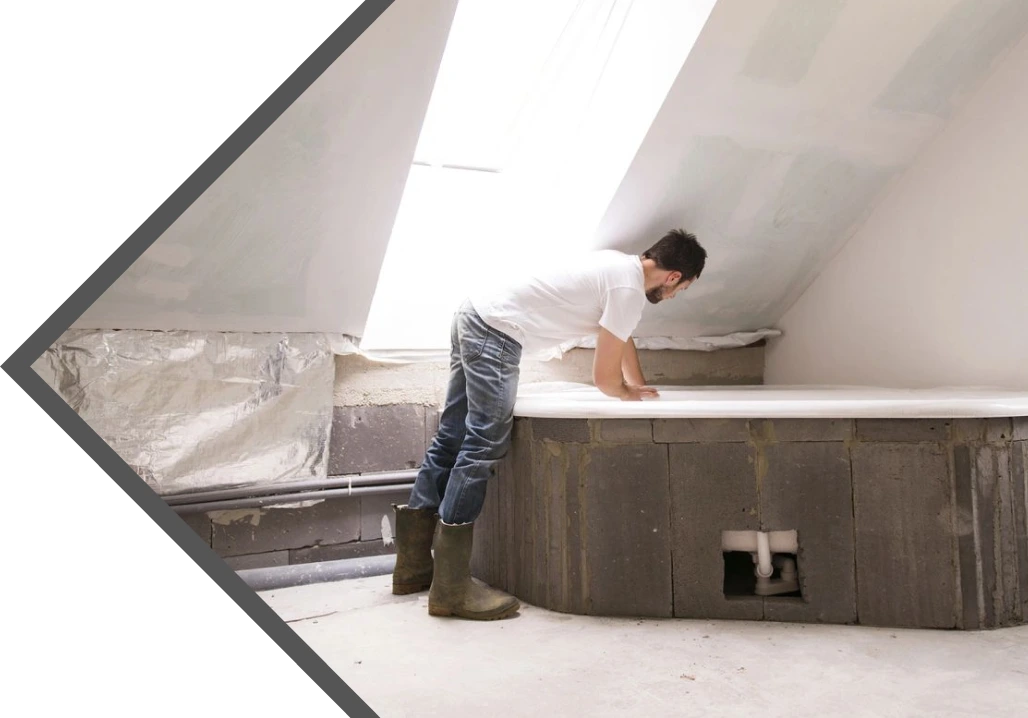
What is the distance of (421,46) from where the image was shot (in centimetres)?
192

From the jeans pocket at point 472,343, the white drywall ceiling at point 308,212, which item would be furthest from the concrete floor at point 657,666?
the white drywall ceiling at point 308,212

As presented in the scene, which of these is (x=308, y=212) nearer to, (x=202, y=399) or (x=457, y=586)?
(x=202, y=399)

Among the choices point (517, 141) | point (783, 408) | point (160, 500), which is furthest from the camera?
point (517, 141)

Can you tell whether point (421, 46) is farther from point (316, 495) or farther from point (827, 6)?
point (316, 495)

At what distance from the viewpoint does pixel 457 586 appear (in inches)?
84.0

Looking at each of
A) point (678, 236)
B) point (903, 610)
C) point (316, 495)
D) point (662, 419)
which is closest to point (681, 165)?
point (678, 236)

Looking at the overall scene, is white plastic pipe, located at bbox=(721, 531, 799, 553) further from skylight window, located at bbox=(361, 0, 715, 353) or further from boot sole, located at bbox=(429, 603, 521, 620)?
skylight window, located at bbox=(361, 0, 715, 353)

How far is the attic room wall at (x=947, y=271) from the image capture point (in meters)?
2.49

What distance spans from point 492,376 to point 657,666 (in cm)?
89

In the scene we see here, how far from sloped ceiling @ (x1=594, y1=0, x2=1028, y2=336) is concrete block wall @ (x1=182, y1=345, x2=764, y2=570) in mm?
931

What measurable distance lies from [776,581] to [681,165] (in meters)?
1.35

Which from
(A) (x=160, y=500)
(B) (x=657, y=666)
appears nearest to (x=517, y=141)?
(B) (x=657, y=666)

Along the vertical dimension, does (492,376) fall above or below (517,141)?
below

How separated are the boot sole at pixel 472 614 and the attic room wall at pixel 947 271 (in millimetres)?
1814
